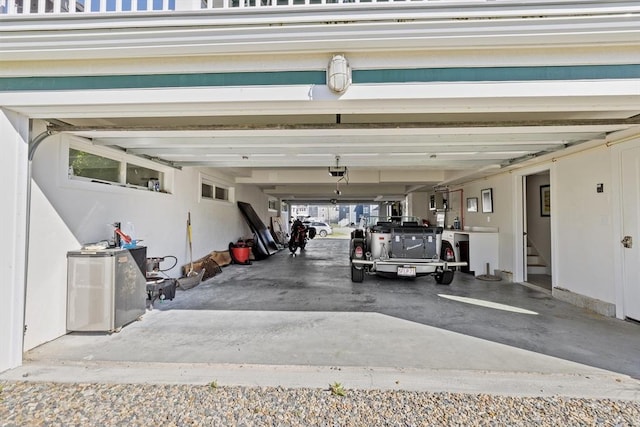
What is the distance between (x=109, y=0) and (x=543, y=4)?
3549 millimetres

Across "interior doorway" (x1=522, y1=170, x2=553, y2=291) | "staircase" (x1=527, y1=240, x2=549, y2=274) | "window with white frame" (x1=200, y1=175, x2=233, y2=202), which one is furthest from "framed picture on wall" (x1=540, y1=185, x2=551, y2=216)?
"window with white frame" (x1=200, y1=175, x2=233, y2=202)

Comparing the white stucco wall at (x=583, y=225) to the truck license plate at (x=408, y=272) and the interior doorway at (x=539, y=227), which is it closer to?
the interior doorway at (x=539, y=227)

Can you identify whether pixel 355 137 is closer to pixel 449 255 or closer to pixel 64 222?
pixel 449 255

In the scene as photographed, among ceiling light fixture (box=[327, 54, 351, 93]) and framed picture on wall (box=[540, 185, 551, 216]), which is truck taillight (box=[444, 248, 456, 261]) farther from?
ceiling light fixture (box=[327, 54, 351, 93])

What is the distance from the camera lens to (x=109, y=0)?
2.71 meters

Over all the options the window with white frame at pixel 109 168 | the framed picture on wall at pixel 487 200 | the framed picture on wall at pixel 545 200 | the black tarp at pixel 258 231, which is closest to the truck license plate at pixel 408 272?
the framed picture on wall at pixel 487 200

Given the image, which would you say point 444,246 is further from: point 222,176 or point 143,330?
point 222,176

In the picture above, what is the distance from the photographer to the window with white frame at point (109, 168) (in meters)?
3.52

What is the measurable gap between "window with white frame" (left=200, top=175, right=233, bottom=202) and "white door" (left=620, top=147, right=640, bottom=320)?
727cm

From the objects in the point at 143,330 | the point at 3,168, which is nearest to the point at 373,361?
the point at 143,330

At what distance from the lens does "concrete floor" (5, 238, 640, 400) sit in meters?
2.34

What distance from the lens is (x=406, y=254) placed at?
532 centimetres

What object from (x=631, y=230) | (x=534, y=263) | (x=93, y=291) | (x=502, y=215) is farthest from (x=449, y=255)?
(x=93, y=291)

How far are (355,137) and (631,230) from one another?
3586 millimetres
